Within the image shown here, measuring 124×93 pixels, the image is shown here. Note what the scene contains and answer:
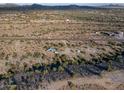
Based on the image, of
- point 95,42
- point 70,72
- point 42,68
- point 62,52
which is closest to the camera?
point 70,72

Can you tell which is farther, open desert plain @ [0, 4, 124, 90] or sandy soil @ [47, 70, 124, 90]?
open desert plain @ [0, 4, 124, 90]

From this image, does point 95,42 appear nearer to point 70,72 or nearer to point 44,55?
point 44,55

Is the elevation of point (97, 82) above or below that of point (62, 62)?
above

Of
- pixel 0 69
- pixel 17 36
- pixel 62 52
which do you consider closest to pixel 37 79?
pixel 0 69

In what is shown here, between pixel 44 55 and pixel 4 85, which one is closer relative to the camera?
pixel 4 85

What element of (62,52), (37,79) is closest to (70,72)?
(37,79)

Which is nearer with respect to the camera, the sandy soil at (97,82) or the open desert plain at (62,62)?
the sandy soil at (97,82)

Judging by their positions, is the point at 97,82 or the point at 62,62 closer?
the point at 97,82

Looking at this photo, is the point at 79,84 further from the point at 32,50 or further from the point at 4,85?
the point at 32,50

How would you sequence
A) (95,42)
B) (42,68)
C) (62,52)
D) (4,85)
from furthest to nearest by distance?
(95,42) < (62,52) < (42,68) < (4,85)
